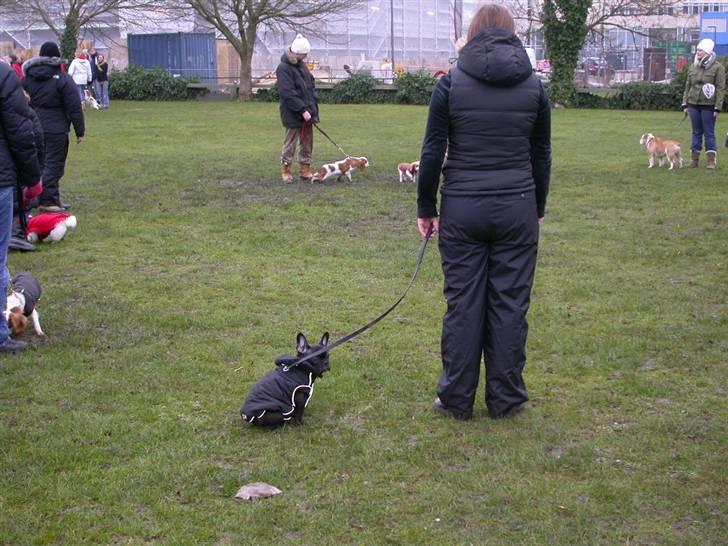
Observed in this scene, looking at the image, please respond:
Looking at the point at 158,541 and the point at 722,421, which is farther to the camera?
the point at 722,421

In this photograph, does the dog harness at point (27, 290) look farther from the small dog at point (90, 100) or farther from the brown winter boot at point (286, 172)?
the small dog at point (90, 100)

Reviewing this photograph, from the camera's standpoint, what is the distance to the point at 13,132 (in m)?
5.93

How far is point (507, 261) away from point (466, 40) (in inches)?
46.6

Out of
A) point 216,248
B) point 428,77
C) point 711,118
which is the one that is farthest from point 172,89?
point 216,248

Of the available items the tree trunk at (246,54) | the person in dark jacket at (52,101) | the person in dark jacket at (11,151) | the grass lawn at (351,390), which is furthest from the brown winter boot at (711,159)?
the tree trunk at (246,54)

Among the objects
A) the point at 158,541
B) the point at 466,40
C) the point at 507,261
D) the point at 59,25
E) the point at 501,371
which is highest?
the point at 59,25

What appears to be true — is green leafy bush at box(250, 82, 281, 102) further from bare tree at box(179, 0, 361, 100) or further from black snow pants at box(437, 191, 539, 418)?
black snow pants at box(437, 191, 539, 418)

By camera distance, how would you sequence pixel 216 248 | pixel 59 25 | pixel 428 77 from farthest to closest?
pixel 59 25
pixel 428 77
pixel 216 248

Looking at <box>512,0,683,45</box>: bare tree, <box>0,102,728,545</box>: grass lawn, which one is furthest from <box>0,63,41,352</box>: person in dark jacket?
<box>512,0,683,45</box>: bare tree

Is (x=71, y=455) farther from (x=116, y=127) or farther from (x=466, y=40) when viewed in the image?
(x=116, y=127)

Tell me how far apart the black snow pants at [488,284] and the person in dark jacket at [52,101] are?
281 inches

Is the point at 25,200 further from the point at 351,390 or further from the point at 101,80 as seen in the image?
the point at 101,80

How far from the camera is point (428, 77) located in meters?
33.0

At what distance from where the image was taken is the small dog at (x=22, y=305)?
6301 mm
